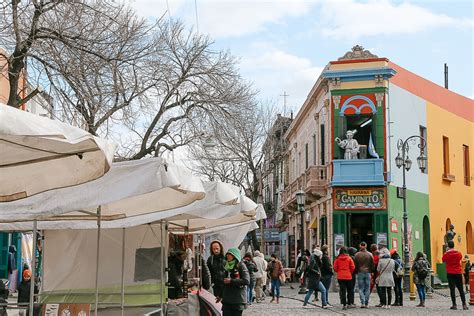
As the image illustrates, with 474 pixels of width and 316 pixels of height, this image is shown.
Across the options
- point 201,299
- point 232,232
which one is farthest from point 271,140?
point 201,299

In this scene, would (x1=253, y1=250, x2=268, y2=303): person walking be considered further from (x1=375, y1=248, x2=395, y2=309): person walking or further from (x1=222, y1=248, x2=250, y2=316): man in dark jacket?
(x1=222, y1=248, x2=250, y2=316): man in dark jacket

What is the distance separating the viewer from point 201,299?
12156 millimetres

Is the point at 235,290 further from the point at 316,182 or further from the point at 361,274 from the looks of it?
the point at 316,182

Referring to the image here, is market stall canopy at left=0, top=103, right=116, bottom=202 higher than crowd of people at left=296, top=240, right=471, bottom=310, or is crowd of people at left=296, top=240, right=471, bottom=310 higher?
market stall canopy at left=0, top=103, right=116, bottom=202

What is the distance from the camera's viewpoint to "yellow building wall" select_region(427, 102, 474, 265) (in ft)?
111

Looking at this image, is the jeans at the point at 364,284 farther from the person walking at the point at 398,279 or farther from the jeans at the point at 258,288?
the jeans at the point at 258,288

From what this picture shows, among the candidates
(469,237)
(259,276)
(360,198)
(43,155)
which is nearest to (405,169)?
(360,198)

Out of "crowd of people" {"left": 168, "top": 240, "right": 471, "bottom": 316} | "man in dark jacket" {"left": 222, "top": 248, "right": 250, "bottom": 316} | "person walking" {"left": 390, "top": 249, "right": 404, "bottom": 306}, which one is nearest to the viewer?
"man in dark jacket" {"left": 222, "top": 248, "right": 250, "bottom": 316}

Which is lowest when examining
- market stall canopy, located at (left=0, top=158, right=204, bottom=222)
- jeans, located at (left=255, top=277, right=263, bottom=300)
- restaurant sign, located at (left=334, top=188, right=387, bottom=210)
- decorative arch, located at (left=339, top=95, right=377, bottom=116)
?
jeans, located at (left=255, top=277, right=263, bottom=300)

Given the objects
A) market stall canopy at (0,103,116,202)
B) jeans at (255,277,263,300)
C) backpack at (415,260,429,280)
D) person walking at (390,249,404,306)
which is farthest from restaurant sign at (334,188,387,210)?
market stall canopy at (0,103,116,202)

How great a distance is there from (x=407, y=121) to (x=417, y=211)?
4081 millimetres

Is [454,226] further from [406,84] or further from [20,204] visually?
[20,204]

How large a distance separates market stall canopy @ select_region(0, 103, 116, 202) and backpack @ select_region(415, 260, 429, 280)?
14.9m

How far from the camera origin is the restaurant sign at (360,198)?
30266 millimetres
